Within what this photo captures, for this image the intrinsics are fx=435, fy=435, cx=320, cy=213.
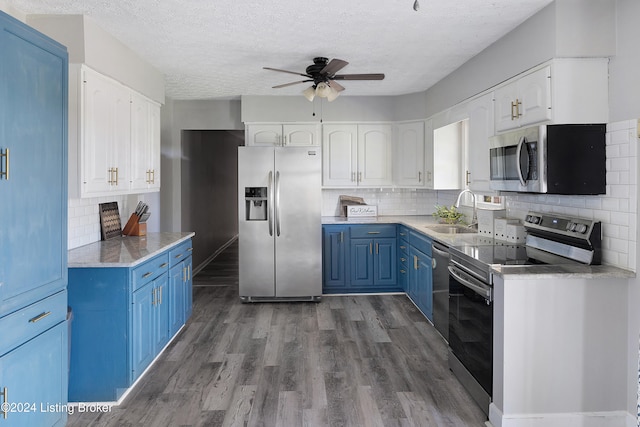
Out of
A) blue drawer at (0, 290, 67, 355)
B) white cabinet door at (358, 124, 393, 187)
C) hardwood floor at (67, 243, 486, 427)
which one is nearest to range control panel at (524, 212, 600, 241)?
hardwood floor at (67, 243, 486, 427)

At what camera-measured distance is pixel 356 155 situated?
5520 mm

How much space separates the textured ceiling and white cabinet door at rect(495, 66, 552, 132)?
0.41 m

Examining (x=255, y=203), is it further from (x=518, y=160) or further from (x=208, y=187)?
(x=518, y=160)

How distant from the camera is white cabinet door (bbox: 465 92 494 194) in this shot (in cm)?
345

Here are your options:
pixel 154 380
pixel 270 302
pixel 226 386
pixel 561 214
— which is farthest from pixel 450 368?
pixel 270 302

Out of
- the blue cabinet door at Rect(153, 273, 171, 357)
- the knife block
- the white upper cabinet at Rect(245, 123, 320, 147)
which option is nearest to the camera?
the blue cabinet door at Rect(153, 273, 171, 357)

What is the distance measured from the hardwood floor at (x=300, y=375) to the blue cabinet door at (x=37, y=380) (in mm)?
381

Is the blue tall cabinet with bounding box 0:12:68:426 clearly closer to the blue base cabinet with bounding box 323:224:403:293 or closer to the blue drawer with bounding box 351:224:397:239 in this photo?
the blue base cabinet with bounding box 323:224:403:293

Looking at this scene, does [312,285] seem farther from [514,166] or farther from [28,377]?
[28,377]

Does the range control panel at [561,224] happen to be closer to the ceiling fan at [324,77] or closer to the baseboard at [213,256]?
the ceiling fan at [324,77]

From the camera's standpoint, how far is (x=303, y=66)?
4.06m

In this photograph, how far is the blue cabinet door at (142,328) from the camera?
2785mm

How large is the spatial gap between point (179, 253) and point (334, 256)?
1.99m

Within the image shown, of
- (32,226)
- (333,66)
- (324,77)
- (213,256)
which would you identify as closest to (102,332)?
(32,226)
